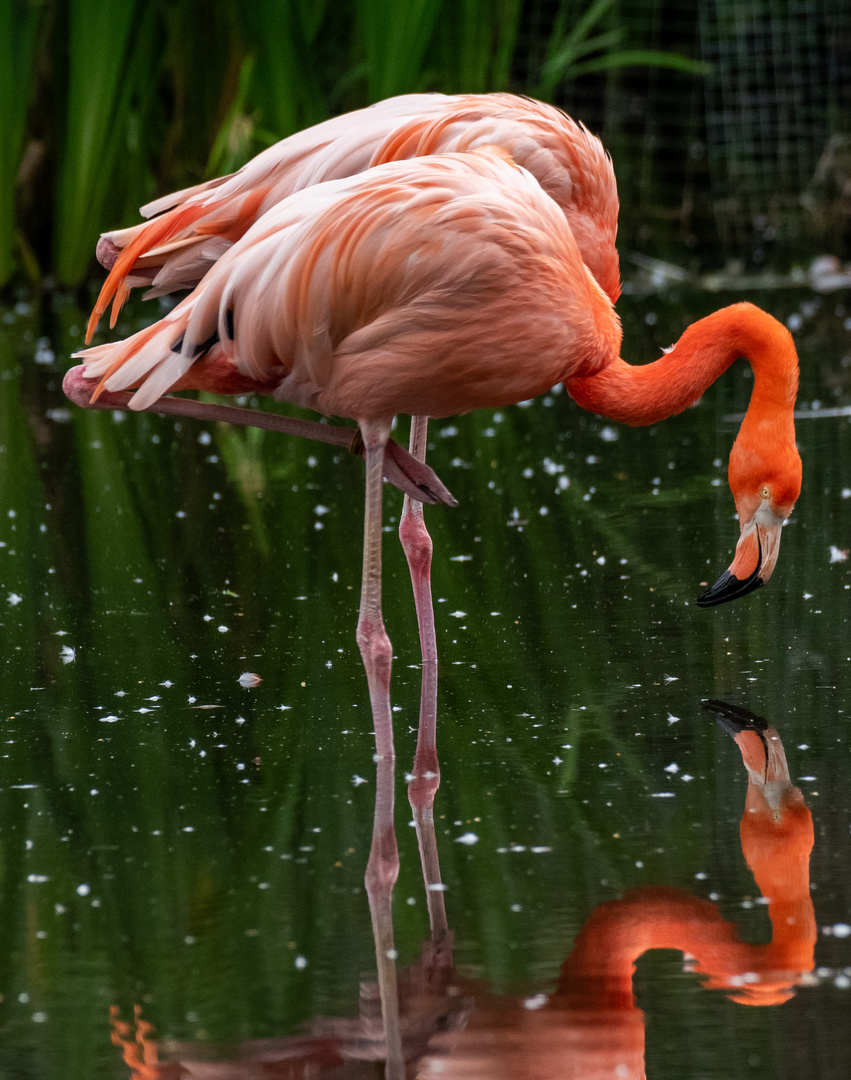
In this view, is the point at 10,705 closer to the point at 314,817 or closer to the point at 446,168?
the point at 314,817

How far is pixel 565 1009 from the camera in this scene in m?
2.59

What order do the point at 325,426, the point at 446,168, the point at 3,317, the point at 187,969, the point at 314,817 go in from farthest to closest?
1. the point at 3,317
2. the point at 325,426
3. the point at 446,168
4. the point at 314,817
5. the point at 187,969

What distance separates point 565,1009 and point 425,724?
1.39 meters

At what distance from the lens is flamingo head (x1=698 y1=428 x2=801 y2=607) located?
3.89 metres

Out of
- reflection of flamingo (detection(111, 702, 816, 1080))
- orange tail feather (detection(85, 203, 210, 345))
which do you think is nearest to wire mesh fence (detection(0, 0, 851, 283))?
orange tail feather (detection(85, 203, 210, 345))

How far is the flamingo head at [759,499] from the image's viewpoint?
12.8ft

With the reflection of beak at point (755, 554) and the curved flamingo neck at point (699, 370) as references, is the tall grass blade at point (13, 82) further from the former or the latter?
the reflection of beak at point (755, 554)

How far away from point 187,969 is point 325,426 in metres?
1.71

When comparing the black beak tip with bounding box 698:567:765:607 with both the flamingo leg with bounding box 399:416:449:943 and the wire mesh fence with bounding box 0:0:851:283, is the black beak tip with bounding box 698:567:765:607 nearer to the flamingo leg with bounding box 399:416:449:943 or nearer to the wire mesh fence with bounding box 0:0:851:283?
the flamingo leg with bounding box 399:416:449:943

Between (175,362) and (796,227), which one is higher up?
(175,362)

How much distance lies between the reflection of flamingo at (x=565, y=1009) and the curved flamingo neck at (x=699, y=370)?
142 cm

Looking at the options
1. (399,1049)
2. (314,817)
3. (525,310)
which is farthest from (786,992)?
(525,310)

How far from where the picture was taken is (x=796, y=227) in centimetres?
1202

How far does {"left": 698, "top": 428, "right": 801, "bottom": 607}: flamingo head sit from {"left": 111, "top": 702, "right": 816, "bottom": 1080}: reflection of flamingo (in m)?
1.13
